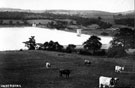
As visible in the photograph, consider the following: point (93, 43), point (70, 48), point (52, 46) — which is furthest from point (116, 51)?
point (52, 46)

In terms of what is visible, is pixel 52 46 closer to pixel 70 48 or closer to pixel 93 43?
pixel 70 48

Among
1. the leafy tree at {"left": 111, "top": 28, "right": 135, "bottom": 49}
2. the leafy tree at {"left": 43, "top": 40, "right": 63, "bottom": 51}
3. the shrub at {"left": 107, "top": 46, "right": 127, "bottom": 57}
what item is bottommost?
the shrub at {"left": 107, "top": 46, "right": 127, "bottom": 57}

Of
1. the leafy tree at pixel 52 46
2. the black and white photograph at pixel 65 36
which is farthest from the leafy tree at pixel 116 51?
the leafy tree at pixel 52 46

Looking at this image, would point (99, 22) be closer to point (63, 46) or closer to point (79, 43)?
point (79, 43)

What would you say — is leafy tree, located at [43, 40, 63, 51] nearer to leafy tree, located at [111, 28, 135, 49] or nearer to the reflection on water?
the reflection on water

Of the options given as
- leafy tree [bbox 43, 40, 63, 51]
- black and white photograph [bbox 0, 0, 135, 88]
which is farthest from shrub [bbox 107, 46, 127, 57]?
leafy tree [bbox 43, 40, 63, 51]

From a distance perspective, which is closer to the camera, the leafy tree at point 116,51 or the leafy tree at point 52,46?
the leafy tree at point 116,51

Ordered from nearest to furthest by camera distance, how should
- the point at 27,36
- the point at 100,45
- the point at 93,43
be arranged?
the point at 27,36, the point at 93,43, the point at 100,45

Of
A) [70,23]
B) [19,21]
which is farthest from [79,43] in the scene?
[19,21]

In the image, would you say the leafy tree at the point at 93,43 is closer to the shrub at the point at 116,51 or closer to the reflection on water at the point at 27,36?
the reflection on water at the point at 27,36
